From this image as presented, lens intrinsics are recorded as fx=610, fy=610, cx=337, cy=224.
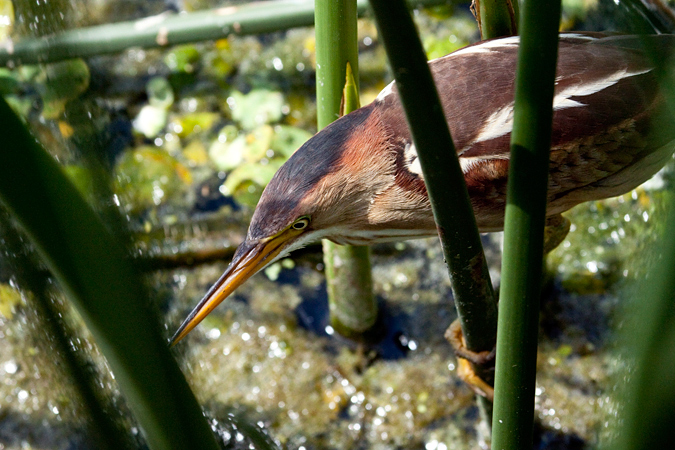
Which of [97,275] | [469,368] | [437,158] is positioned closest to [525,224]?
[437,158]

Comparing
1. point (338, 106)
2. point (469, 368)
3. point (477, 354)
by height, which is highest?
point (338, 106)

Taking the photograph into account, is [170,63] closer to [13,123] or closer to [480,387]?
[480,387]

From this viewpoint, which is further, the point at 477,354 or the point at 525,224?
the point at 477,354

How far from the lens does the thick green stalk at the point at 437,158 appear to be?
1.55 ft

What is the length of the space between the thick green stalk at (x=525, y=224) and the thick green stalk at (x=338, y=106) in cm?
63

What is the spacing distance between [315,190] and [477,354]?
0.41 meters

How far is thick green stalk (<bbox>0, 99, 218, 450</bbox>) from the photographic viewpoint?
0.42 metres

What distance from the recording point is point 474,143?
1137 millimetres

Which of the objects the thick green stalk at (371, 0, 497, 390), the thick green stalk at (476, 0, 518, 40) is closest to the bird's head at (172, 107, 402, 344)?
the thick green stalk at (476, 0, 518, 40)

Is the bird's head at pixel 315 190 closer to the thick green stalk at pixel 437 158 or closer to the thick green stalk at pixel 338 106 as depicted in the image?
the thick green stalk at pixel 338 106

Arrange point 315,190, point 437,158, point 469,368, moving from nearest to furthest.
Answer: point 437,158, point 315,190, point 469,368

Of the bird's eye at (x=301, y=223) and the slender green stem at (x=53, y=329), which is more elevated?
the slender green stem at (x=53, y=329)

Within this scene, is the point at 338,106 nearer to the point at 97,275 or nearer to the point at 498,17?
the point at 498,17

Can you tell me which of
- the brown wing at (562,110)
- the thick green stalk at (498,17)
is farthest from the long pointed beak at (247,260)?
the thick green stalk at (498,17)
